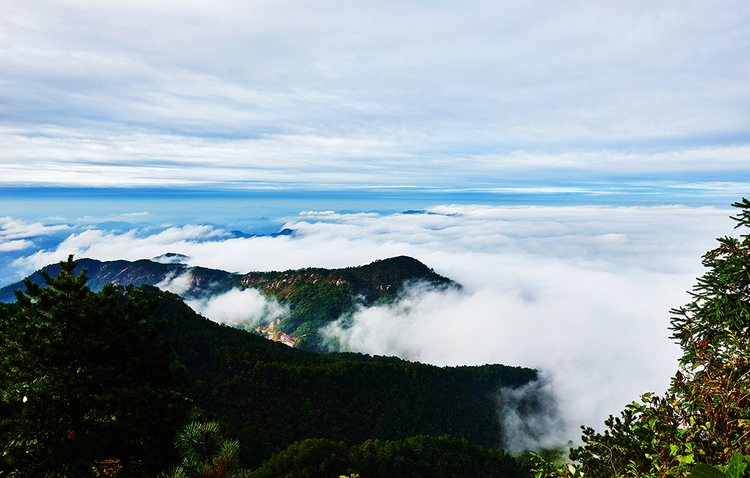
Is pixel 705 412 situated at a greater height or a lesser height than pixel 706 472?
lesser

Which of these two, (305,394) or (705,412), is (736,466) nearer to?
(705,412)

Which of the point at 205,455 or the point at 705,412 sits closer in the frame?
the point at 705,412

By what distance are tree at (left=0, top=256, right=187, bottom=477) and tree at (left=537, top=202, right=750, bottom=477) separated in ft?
58.3

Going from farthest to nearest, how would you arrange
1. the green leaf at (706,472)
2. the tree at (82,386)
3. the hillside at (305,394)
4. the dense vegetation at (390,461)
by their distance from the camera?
the hillside at (305,394), the dense vegetation at (390,461), the tree at (82,386), the green leaf at (706,472)

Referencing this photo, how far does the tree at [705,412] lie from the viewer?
6.14 metres

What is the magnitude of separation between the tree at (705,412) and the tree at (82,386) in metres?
17.8

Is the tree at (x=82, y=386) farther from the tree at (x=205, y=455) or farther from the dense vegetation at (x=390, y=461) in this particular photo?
the dense vegetation at (x=390, y=461)

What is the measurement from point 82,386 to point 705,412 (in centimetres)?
2214

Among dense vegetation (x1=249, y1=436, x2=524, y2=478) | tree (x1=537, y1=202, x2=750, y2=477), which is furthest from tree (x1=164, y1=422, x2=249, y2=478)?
dense vegetation (x1=249, y1=436, x2=524, y2=478)

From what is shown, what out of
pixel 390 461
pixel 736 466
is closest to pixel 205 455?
pixel 736 466

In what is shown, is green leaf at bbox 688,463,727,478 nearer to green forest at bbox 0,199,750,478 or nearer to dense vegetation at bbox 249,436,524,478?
green forest at bbox 0,199,750,478

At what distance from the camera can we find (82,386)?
14.7m

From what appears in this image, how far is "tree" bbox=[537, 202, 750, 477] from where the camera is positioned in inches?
242

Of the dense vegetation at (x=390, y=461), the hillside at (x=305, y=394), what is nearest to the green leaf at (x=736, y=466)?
the dense vegetation at (x=390, y=461)
